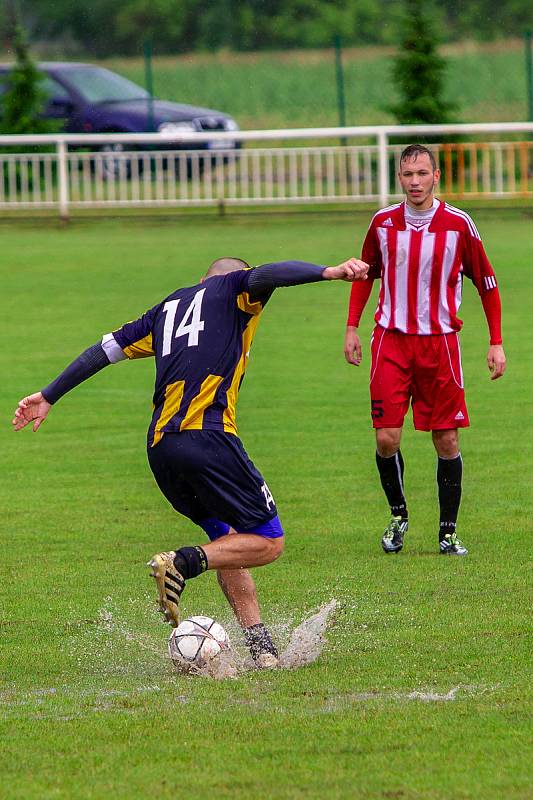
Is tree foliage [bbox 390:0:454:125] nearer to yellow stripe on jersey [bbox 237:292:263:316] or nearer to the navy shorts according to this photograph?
yellow stripe on jersey [bbox 237:292:263:316]

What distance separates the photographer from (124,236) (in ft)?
80.5

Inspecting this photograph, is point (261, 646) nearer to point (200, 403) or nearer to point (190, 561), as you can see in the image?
point (190, 561)

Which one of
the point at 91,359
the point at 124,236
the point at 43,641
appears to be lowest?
the point at 124,236

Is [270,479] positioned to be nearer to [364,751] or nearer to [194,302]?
[194,302]

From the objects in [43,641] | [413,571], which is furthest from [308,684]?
[413,571]

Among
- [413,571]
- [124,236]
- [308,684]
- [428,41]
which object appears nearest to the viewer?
[308,684]

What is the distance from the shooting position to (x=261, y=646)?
6.09 metres

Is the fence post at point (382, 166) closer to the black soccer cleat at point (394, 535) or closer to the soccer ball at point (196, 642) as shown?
the black soccer cleat at point (394, 535)

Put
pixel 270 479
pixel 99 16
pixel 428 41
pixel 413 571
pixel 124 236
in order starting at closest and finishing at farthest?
pixel 413 571 → pixel 270 479 → pixel 124 236 → pixel 428 41 → pixel 99 16

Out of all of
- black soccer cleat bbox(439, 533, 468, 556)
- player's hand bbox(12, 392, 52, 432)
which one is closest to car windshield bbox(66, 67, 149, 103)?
black soccer cleat bbox(439, 533, 468, 556)

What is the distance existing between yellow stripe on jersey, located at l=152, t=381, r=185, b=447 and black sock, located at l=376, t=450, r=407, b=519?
245 cm

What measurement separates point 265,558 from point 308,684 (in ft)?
2.13

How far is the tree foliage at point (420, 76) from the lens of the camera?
28.3 meters

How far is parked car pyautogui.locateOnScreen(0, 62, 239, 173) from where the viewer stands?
98.2 feet
